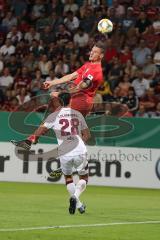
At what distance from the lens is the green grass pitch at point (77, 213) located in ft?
37.1

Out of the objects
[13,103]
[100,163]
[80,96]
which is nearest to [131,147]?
[100,163]

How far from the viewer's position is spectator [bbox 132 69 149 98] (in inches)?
938

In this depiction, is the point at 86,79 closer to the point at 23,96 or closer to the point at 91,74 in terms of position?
the point at 91,74

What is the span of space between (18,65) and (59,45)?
1.54m

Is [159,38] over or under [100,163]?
over

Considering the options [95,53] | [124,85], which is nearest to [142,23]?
[124,85]

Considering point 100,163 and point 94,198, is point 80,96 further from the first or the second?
point 100,163

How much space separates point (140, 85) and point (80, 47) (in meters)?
3.51

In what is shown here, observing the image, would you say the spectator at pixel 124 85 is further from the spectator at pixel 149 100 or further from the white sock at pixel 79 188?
the white sock at pixel 79 188

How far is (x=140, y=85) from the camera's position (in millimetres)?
23969

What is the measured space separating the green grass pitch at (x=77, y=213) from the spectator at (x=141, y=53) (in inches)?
216

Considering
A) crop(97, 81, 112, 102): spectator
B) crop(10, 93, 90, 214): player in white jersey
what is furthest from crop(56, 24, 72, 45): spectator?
crop(10, 93, 90, 214): player in white jersey

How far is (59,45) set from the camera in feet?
88.1

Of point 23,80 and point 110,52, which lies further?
point 110,52
